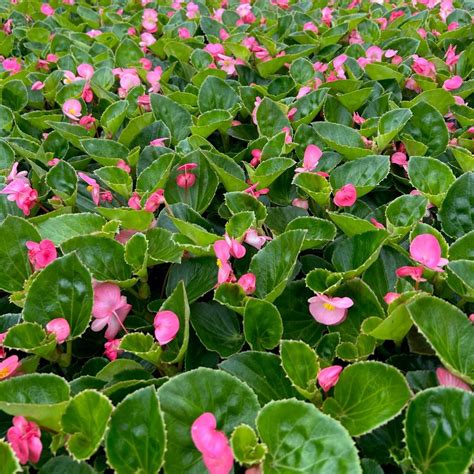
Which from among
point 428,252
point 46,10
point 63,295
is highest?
point 428,252

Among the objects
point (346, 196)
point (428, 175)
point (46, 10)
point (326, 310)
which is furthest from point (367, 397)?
point (46, 10)

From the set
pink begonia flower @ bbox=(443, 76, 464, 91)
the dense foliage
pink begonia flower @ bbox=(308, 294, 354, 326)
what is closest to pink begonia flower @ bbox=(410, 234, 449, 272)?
the dense foliage

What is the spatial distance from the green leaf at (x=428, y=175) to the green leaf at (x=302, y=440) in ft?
1.82

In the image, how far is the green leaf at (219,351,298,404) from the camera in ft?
2.44

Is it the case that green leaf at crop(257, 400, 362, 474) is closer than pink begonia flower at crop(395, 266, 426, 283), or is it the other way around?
green leaf at crop(257, 400, 362, 474)

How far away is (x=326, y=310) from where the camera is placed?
82 cm

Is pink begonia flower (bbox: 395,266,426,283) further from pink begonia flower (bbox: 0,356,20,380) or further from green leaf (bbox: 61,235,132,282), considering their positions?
pink begonia flower (bbox: 0,356,20,380)

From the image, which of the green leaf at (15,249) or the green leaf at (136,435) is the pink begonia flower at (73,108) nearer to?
the green leaf at (15,249)

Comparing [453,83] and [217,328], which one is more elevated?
[453,83]

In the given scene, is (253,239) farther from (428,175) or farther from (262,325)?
(428,175)

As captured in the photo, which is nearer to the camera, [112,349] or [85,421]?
[85,421]

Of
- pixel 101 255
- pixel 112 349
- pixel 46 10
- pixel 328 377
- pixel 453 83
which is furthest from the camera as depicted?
pixel 46 10

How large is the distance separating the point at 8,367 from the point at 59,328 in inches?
3.3

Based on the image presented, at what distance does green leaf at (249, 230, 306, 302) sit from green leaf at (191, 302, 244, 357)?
6cm
